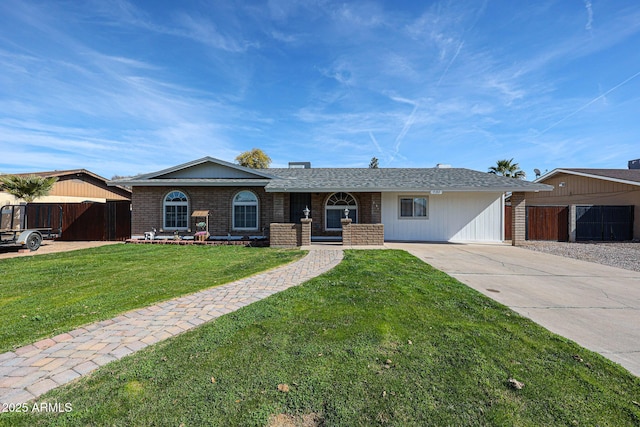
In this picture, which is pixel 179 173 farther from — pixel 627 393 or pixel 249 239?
pixel 627 393

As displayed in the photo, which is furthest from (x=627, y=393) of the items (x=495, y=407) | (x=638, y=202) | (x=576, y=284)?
(x=638, y=202)

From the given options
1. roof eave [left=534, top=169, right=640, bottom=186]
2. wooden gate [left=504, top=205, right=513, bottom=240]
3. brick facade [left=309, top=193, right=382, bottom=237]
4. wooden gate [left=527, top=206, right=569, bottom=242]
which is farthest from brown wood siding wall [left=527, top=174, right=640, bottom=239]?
brick facade [left=309, top=193, right=382, bottom=237]

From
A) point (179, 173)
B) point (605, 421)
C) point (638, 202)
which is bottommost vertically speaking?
point (605, 421)

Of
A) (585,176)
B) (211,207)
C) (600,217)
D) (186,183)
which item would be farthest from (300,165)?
(585,176)

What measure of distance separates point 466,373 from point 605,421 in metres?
0.94

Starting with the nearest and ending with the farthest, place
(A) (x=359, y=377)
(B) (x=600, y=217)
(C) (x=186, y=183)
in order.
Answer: (A) (x=359, y=377)
(C) (x=186, y=183)
(B) (x=600, y=217)

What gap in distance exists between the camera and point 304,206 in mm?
13961

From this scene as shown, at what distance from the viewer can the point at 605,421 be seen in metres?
2.06

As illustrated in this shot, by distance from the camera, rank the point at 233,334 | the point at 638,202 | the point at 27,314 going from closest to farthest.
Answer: the point at 233,334 < the point at 27,314 < the point at 638,202

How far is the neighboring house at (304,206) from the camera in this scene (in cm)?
1355

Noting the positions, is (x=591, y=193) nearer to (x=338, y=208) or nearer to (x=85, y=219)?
(x=338, y=208)

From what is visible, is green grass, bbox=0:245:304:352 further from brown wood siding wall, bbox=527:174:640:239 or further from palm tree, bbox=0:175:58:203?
brown wood siding wall, bbox=527:174:640:239

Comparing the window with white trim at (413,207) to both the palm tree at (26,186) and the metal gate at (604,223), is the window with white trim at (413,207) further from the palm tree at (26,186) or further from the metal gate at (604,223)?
the palm tree at (26,186)

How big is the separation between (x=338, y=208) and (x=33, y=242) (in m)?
12.9
